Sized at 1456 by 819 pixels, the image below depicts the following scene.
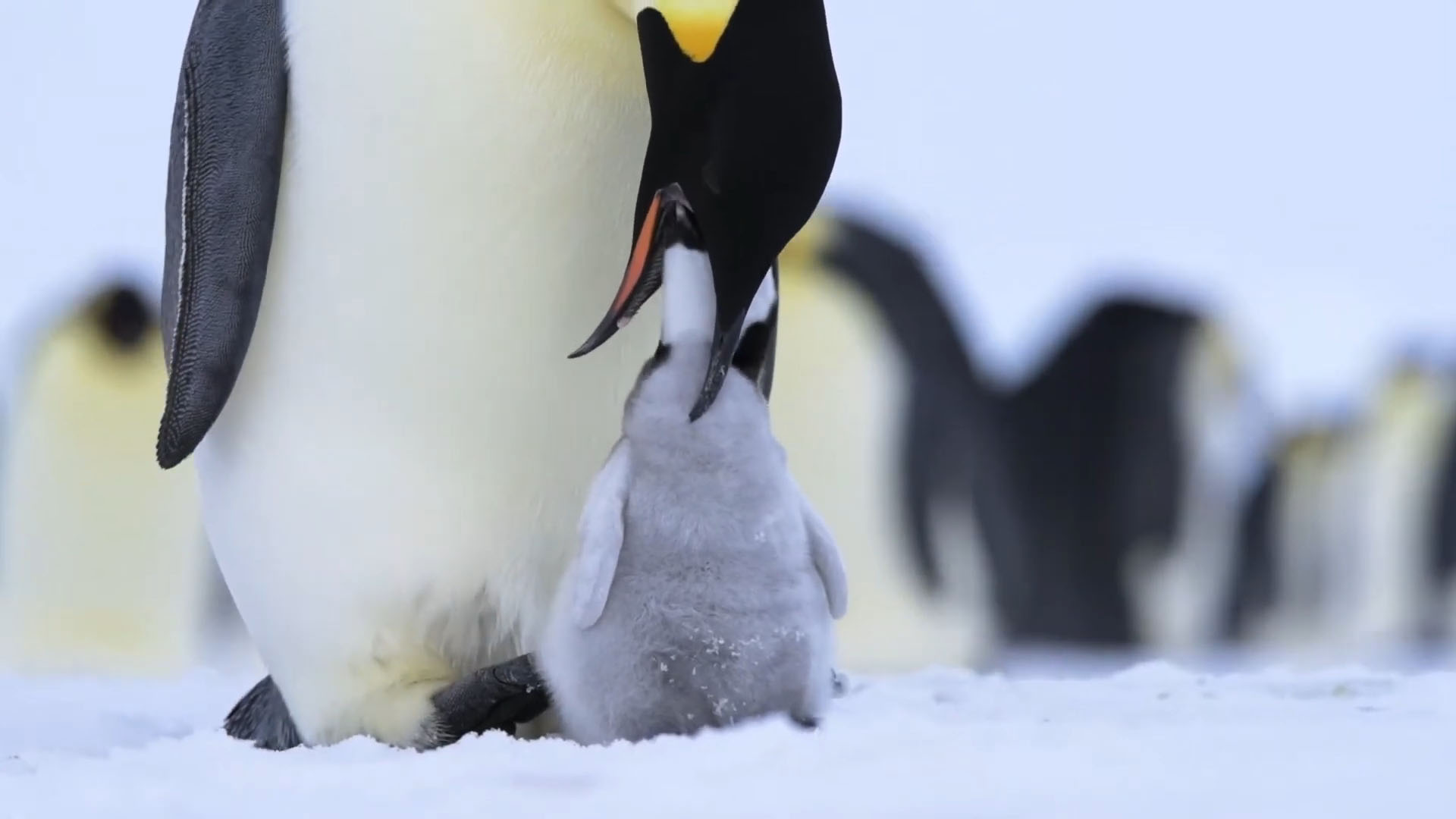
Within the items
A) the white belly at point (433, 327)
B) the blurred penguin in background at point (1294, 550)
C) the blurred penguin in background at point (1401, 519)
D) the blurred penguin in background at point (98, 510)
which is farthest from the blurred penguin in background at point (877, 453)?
the blurred penguin in background at point (1401, 519)

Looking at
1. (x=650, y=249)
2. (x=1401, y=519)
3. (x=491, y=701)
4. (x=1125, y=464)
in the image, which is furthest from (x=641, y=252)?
(x=1401, y=519)

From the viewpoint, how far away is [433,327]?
1744 millimetres

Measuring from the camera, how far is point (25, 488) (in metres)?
5.73

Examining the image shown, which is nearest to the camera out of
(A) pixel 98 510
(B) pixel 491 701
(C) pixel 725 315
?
(C) pixel 725 315

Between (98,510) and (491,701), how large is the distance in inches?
176

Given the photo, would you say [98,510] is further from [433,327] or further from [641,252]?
[641,252]

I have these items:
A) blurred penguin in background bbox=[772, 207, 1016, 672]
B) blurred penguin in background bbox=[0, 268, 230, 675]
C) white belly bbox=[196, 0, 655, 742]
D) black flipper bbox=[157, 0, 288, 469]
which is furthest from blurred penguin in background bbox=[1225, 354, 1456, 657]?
black flipper bbox=[157, 0, 288, 469]

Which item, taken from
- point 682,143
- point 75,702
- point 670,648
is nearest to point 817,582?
point 670,648

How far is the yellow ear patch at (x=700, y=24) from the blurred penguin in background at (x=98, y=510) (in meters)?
4.37

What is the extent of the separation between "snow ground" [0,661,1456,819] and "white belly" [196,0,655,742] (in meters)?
0.19

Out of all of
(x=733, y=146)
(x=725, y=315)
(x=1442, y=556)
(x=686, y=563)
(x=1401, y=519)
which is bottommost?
(x=1442, y=556)

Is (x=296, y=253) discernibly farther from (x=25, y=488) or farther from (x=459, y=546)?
(x=25, y=488)

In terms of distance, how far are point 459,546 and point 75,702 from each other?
792mm

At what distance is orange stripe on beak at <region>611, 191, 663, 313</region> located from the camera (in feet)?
4.99
